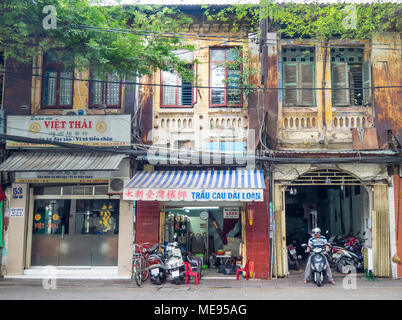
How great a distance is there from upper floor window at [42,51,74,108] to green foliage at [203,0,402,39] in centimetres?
520

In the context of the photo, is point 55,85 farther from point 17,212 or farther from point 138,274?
point 138,274

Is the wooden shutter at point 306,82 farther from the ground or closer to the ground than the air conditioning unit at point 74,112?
farther from the ground

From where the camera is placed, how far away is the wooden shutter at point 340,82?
47.8 feet

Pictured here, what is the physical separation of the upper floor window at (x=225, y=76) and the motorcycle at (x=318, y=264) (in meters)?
5.30

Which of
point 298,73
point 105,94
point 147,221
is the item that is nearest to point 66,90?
point 105,94

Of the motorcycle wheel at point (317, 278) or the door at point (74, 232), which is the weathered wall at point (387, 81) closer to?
the motorcycle wheel at point (317, 278)

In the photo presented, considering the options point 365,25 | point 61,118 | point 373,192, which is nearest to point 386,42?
point 365,25

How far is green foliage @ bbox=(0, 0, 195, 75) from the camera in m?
11.1

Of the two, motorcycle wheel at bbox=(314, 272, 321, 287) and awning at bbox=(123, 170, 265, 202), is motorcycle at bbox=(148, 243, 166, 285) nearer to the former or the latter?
awning at bbox=(123, 170, 265, 202)

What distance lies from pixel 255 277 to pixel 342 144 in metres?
5.10

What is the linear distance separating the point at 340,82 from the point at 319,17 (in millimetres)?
2338

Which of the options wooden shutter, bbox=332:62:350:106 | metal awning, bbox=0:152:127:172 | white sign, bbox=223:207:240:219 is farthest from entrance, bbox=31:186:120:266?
wooden shutter, bbox=332:62:350:106

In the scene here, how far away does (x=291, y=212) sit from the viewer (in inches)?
856

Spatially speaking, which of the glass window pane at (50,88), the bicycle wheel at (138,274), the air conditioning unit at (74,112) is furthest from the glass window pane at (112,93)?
the bicycle wheel at (138,274)
